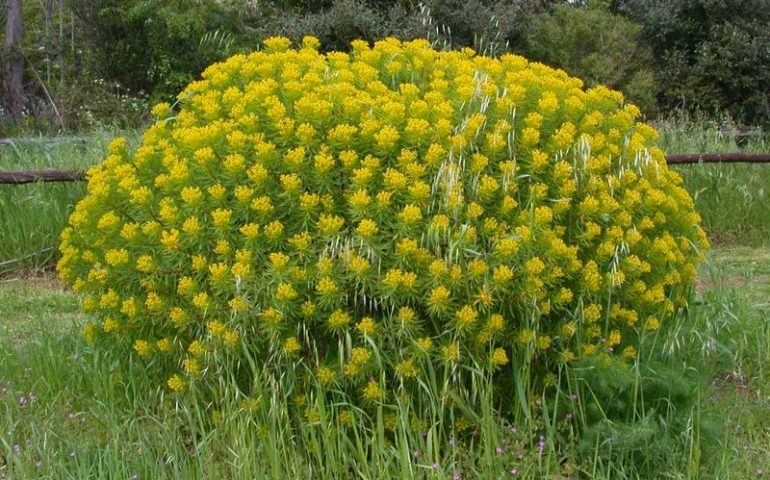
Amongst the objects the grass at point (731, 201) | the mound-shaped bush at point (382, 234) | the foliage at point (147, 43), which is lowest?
the grass at point (731, 201)

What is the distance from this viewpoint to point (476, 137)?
3.71 meters

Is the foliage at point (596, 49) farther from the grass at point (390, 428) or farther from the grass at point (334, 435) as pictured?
the grass at point (334, 435)

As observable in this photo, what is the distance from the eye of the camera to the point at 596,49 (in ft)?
50.5

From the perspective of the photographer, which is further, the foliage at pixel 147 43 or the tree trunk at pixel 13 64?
the tree trunk at pixel 13 64

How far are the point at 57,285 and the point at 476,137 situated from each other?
425 cm

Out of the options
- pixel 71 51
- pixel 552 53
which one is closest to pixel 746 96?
pixel 552 53

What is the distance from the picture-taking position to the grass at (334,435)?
11.2 feet

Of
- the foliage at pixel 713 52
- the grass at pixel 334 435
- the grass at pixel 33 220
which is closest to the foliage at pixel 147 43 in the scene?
the foliage at pixel 713 52

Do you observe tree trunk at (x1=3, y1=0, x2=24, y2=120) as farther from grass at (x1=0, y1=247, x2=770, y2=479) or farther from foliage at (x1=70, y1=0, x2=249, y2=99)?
grass at (x1=0, y1=247, x2=770, y2=479)

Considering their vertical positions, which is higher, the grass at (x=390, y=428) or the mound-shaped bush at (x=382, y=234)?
the mound-shaped bush at (x=382, y=234)

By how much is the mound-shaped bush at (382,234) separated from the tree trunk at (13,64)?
539 inches

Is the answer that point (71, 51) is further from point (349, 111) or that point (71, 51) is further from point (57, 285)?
point (349, 111)

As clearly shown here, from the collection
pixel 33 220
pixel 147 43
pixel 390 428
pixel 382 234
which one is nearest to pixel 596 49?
pixel 147 43

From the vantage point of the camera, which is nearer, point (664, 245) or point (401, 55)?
point (664, 245)
